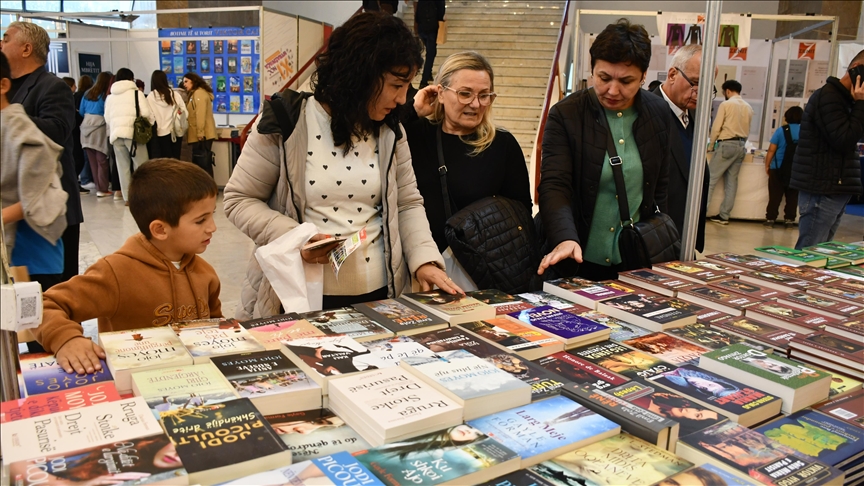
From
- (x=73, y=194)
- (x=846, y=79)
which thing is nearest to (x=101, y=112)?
(x=73, y=194)

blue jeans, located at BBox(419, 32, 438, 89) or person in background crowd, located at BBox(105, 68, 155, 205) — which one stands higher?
blue jeans, located at BBox(419, 32, 438, 89)

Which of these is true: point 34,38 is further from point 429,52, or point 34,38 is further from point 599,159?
point 429,52

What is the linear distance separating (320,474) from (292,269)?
39.2 inches

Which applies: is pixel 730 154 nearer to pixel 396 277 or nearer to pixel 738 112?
pixel 738 112

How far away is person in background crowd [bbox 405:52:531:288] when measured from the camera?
234 cm

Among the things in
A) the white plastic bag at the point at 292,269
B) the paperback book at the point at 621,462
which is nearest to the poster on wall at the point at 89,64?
the white plastic bag at the point at 292,269

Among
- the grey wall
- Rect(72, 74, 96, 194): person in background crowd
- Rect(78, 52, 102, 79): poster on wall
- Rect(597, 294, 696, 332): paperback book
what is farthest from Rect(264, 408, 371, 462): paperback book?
the grey wall

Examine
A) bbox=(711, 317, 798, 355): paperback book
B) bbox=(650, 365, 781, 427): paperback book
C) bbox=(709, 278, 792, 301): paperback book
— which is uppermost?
bbox=(709, 278, 792, 301): paperback book

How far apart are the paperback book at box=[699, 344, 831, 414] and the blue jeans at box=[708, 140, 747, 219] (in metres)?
7.23

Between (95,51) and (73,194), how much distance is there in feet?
18.7

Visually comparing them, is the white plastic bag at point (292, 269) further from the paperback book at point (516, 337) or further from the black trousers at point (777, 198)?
the black trousers at point (777, 198)

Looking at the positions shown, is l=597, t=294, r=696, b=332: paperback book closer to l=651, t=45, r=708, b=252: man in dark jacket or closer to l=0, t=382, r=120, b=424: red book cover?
l=651, t=45, r=708, b=252: man in dark jacket

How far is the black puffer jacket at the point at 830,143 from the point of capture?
12.2 feet

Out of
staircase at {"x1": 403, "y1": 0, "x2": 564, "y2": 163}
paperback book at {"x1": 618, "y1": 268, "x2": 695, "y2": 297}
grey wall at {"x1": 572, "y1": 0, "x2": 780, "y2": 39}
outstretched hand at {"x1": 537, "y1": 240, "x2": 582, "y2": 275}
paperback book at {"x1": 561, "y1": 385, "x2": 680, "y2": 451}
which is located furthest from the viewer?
grey wall at {"x1": 572, "y1": 0, "x2": 780, "y2": 39}
